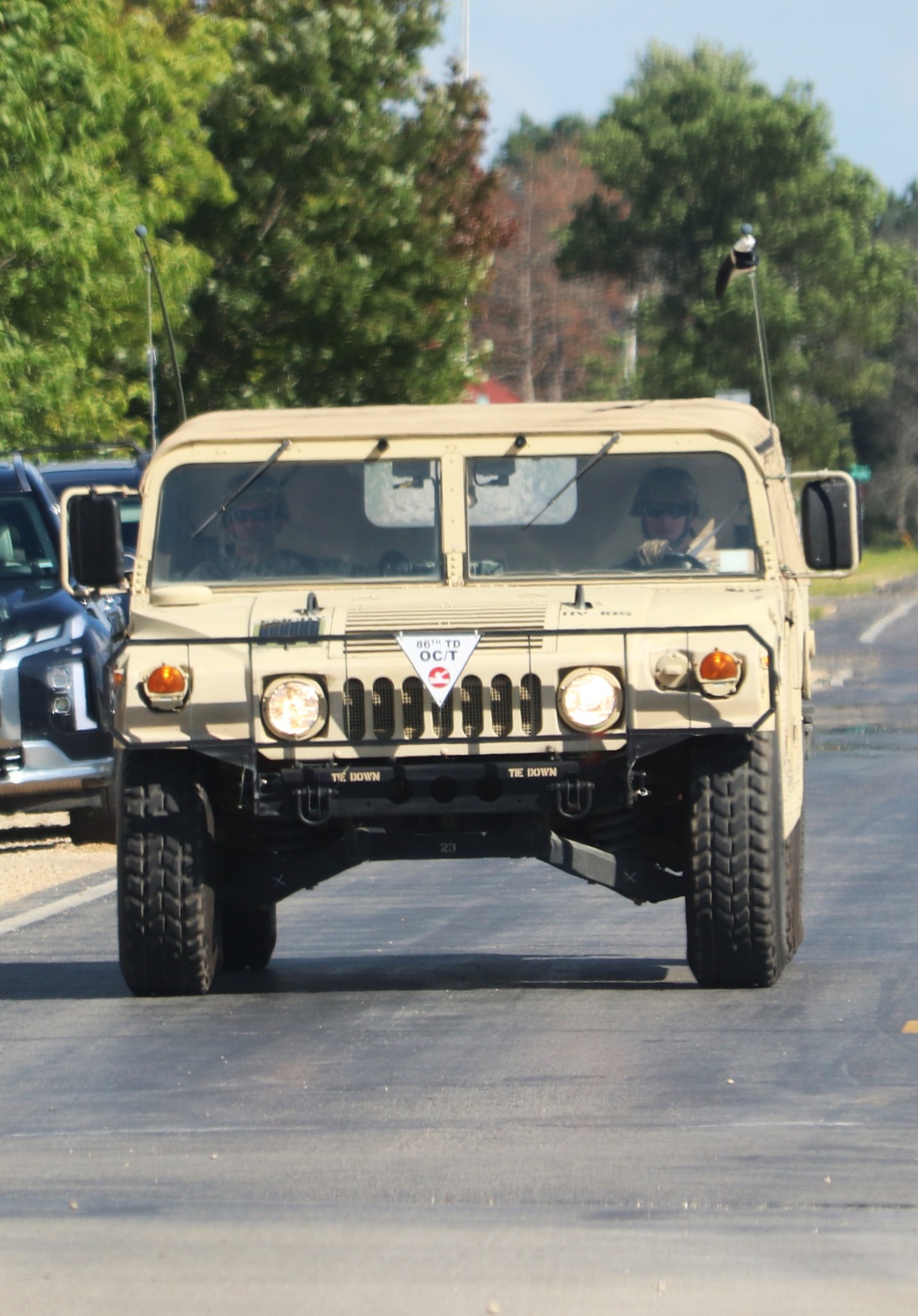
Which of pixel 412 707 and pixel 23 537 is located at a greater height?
pixel 23 537

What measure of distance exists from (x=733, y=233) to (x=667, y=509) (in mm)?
65089

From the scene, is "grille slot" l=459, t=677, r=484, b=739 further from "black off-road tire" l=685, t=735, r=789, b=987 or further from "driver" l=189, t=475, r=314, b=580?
"driver" l=189, t=475, r=314, b=580

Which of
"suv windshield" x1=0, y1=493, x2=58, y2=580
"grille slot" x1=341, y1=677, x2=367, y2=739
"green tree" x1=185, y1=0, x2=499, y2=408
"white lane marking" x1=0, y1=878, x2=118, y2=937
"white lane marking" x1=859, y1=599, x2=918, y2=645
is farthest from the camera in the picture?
"white lane marking" x1=859, y1=599, x2=918, y2=645

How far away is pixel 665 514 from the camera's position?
32.4 feet

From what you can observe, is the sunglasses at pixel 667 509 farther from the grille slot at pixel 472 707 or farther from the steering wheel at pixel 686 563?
the grille slot at pixel 472 707

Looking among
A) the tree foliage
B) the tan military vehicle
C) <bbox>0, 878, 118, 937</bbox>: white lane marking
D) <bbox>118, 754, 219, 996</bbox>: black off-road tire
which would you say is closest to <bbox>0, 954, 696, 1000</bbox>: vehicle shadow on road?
the tan military vehicle

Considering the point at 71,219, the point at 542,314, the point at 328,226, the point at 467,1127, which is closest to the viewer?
the point at 467,1127

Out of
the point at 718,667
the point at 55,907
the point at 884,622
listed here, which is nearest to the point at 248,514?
the point at 718,667

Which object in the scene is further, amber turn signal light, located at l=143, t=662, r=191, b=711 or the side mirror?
the side mirror

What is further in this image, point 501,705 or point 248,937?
point 248,937

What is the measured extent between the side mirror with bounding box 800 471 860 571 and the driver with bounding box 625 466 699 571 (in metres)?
0.42

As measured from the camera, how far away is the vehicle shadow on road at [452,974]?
9797mm

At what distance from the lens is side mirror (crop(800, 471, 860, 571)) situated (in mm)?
9781

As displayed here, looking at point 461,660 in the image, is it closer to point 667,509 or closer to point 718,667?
point 718,667
